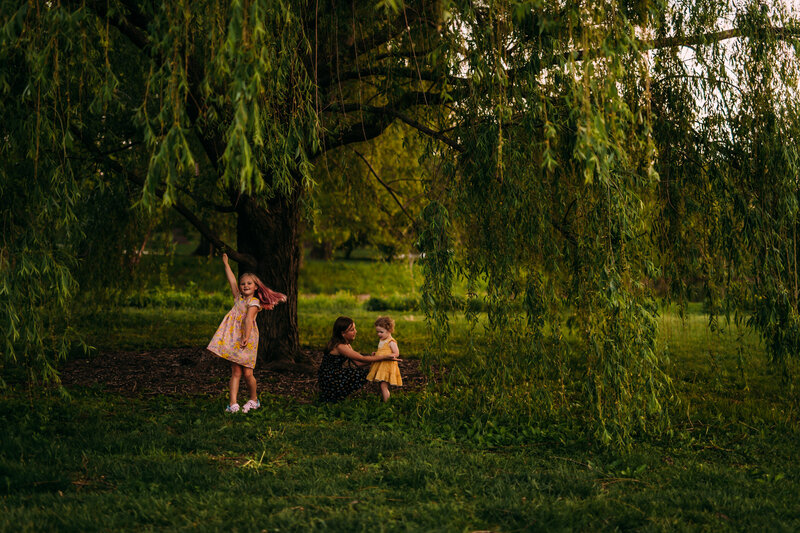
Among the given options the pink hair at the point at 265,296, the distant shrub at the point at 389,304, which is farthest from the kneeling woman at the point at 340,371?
the distant shrub at the point at 389,304

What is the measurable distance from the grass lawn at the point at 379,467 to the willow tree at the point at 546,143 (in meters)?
0.57

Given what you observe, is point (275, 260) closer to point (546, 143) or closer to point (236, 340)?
point (236, 340)

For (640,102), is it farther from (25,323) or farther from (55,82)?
(25,323)

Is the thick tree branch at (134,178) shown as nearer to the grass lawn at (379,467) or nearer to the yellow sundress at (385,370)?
the grass lawn at (379,467)

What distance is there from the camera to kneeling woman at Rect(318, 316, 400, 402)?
6.42 meters

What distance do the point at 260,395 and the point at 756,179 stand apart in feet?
16.1

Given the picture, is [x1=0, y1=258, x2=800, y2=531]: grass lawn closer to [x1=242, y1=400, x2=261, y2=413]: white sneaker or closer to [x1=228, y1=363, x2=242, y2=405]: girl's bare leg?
[x1=242, y1=400, x2=261, y2=413]: white sneaker

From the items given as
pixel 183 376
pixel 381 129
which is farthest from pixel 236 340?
pixel 381 129

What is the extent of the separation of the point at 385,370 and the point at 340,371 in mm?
444

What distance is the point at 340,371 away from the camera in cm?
644

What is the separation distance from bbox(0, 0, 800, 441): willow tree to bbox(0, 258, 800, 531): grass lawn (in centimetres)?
57

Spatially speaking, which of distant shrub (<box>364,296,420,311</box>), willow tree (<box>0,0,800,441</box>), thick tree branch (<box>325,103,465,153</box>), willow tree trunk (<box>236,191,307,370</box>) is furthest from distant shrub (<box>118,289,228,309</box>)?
willow tree (<box>0,0,800,441</box>)

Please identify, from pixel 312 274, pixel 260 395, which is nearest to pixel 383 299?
pixel 312 274

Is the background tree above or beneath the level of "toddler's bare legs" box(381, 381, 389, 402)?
above
